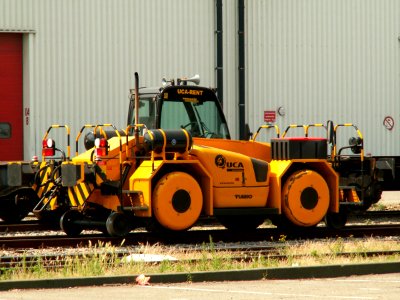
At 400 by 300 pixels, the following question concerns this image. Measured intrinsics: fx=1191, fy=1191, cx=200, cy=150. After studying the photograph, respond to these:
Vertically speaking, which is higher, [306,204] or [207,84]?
[207,84]

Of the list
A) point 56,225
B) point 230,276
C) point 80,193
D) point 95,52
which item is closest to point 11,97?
point 95,52

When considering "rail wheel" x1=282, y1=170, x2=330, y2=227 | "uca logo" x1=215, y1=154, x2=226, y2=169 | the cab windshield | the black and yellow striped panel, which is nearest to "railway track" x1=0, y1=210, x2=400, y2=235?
the black and yellow striped panel

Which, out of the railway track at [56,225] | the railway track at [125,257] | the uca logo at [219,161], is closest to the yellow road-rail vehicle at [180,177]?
the uca logo at [219,161]

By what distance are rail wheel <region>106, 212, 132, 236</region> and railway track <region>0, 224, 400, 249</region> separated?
0.09 metres

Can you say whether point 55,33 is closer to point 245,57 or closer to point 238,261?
point 245,57

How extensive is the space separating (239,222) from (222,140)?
1852mm

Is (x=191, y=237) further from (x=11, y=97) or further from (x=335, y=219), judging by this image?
(x=11, y=97)

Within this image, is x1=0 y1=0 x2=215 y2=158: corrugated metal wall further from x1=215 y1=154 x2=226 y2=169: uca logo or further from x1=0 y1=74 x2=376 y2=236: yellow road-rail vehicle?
x1=215 y1=154 x2=226 y2=169: uca logo

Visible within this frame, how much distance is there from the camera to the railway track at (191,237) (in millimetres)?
16609

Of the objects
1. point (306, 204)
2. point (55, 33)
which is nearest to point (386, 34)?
point (55, 33)

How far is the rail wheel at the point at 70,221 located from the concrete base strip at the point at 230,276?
20.2ft

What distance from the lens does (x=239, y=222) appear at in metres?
19.9

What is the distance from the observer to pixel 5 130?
24828mm

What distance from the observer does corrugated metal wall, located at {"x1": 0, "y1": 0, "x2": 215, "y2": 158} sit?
24.5 m
